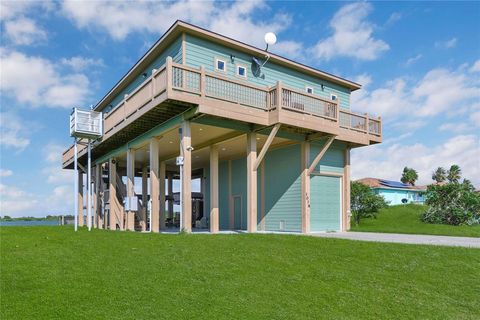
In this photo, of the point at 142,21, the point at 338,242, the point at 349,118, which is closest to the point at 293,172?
the point at 349,118

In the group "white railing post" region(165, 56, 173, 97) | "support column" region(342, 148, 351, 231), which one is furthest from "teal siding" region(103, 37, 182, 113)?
"support column" region(342, 148, 351, 231)

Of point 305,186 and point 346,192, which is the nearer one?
point 305,186

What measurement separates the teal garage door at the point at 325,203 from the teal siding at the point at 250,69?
4.38 meters

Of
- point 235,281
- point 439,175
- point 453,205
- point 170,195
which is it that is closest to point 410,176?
point 439,175

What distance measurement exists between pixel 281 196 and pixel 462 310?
1106 centimetres

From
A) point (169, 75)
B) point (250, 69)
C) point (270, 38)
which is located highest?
point (270, 38)

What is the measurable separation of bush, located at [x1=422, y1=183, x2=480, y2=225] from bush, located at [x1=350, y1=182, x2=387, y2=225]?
3.56 meters

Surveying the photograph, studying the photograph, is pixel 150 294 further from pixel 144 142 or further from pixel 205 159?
pixel 205 159

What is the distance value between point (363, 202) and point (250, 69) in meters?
11.9

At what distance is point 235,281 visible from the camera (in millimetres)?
6121

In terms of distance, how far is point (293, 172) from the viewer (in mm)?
15750

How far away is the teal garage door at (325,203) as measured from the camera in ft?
52.5

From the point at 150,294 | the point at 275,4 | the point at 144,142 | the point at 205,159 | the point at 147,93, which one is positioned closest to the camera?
the point at 150,294

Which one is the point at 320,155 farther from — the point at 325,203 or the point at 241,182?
the point at 241,182
